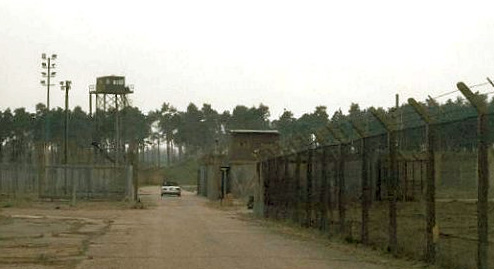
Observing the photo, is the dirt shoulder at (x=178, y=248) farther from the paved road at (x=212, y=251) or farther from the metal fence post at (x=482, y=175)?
the metal fence post at (x=482, y=175)

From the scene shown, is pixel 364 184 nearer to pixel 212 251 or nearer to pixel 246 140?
pixel 212 251

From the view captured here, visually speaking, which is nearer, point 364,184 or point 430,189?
point 430,189

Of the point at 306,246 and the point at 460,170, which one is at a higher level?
the point at 460,170

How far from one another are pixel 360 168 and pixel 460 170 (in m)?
5.39

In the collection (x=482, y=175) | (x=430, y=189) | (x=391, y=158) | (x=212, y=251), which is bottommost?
(x=212, y=251)

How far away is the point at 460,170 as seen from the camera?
13.9 m

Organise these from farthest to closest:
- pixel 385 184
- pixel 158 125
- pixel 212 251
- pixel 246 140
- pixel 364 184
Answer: pixel 158 125 < pixel 246 140 < pixel 364 184 < pixel 385 184 < pixel 212 251

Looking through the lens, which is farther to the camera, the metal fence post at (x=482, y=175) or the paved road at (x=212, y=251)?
the paved road at (x=212, y=251)

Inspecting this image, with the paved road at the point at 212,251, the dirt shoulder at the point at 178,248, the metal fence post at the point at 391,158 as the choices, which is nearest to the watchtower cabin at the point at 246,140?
the dirt shoulder at the point at 178,248

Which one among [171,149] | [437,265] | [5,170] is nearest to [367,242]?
[437,265]

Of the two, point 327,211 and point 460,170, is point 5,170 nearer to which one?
point 327,211

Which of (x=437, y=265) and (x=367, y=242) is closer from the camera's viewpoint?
(x=437, y=265)

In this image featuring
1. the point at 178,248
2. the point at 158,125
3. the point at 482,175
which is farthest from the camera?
the point at 158,125

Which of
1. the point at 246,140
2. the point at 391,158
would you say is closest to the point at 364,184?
the point at 391,158
